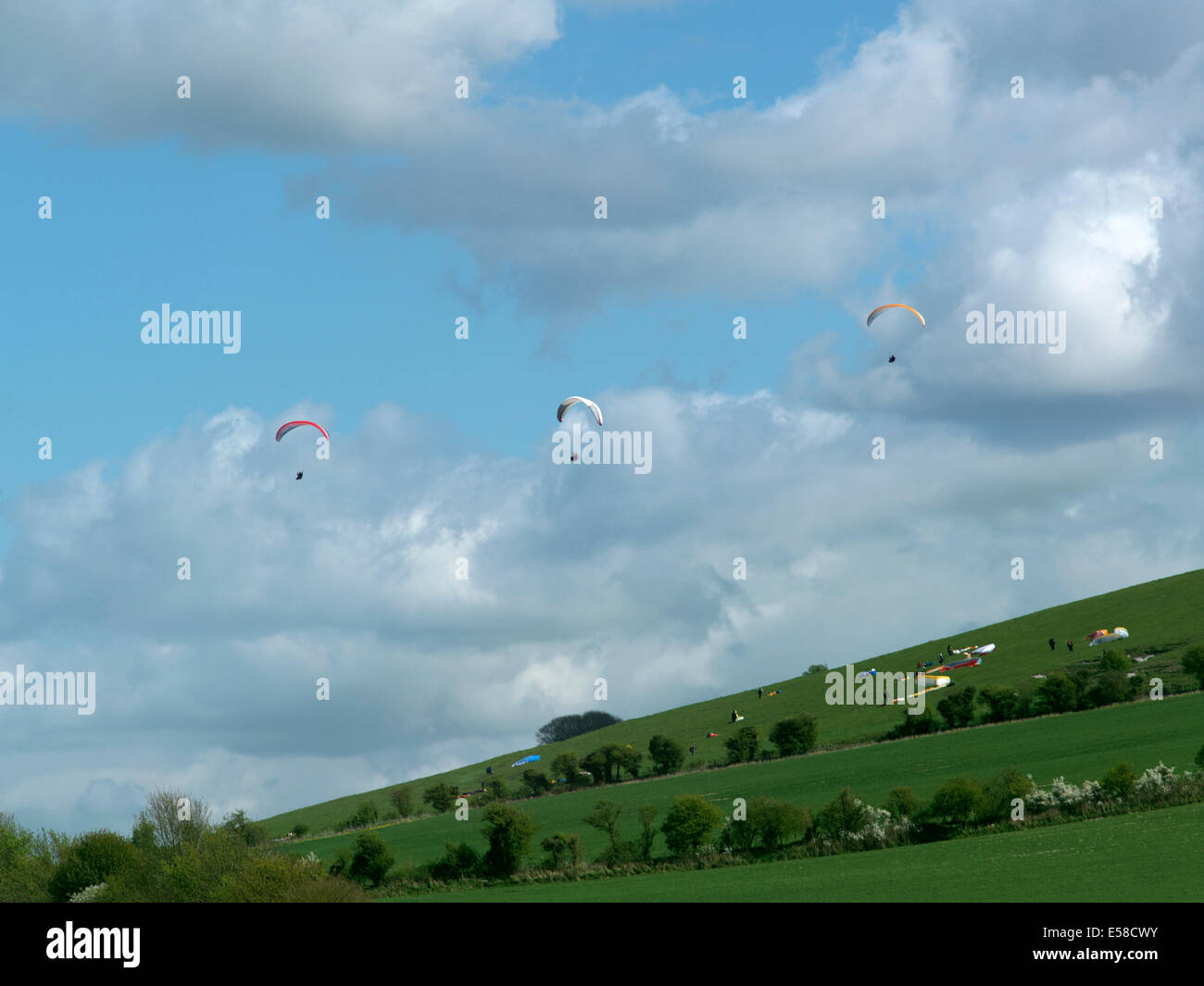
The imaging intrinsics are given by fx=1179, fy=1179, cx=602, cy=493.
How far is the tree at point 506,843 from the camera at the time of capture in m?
81.8

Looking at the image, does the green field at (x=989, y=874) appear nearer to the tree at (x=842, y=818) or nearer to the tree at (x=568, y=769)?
the tree at (x=842, y=818)

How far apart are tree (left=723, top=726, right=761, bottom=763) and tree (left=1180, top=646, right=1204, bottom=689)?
46.4 m

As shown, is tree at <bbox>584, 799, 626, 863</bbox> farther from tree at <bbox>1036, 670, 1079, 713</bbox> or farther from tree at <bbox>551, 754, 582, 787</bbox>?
tree at <bbox>551, 754, 582, 787</bbox>

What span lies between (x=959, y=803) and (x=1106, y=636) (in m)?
87.4

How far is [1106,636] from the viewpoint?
477 feet

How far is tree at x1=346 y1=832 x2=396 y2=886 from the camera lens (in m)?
86.4

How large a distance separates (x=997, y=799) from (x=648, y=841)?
76.3 ft

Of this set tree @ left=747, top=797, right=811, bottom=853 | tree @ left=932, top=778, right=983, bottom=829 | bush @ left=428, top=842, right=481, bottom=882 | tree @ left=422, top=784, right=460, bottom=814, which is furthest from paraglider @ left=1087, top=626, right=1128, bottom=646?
bush @ left=428, top=842, right=481, bottom=882

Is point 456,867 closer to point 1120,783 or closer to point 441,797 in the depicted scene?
point 1120,783

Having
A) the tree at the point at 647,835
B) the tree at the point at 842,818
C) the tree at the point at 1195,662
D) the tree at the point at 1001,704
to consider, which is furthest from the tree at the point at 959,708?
the tree at the point at 647,835

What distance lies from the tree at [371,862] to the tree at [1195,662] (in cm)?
7640
